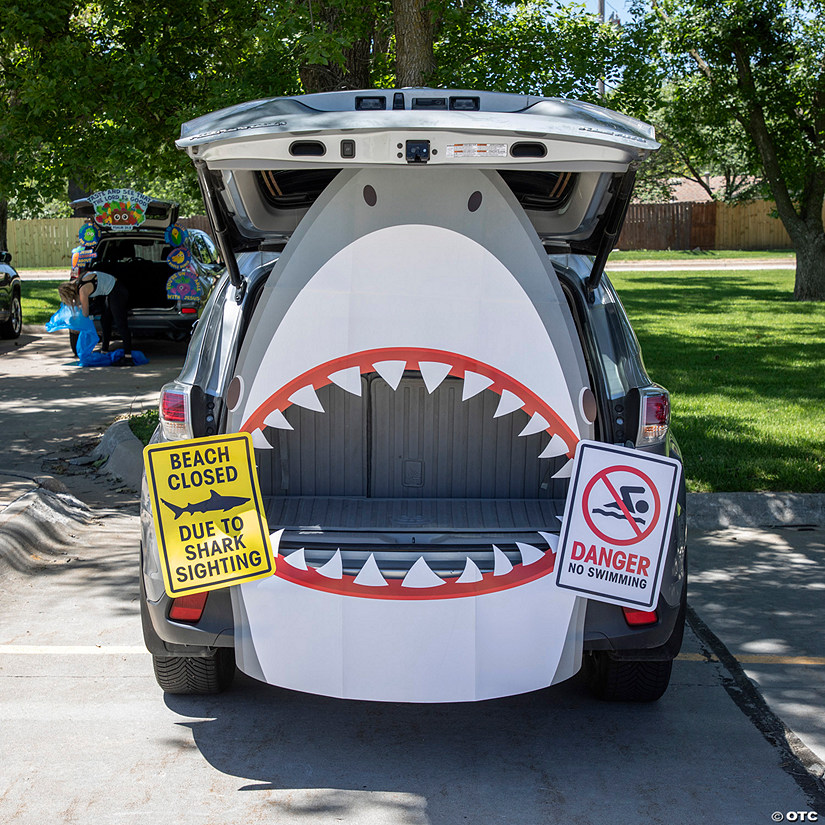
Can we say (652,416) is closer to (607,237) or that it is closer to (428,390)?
(607,237)

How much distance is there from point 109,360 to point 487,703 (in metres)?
10.5

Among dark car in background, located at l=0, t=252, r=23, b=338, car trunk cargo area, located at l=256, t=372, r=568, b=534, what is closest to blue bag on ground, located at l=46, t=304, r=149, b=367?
dark car in background, located at l=0, t=252, r=23, b=338

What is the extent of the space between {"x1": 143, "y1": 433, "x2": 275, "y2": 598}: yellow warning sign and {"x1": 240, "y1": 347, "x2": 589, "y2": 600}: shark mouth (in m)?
0.14

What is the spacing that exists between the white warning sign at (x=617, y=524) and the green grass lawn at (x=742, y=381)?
3673 millimetres

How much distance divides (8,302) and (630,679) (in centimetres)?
1366

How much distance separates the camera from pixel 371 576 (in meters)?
3.54

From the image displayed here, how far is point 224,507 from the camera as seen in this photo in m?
3.68

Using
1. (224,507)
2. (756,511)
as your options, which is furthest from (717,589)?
(224,507)

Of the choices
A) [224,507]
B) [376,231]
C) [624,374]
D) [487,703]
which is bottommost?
[487,703]

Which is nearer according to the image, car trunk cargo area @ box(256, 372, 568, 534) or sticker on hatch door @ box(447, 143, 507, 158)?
sticker on hatch door @ box(447, 143, 507, 158)

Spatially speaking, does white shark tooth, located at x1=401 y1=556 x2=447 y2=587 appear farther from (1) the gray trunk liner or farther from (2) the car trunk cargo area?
(2) the car trunk cargo area

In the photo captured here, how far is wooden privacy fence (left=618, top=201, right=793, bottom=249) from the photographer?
46.0 metres

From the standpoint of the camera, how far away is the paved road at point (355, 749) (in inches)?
138

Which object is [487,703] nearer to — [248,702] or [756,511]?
[248,702]
